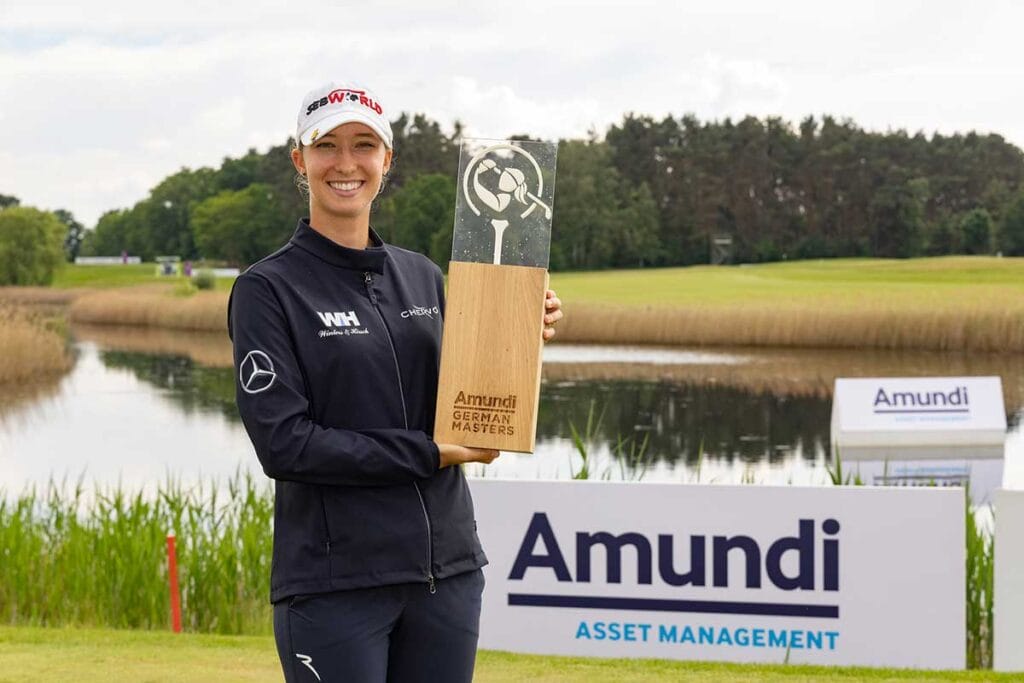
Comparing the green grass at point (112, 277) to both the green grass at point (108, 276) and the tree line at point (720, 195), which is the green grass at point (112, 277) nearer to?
the green grass at point (108, 276)

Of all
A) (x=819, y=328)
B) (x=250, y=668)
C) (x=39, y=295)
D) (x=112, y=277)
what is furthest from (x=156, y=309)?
(x=250, y=668)

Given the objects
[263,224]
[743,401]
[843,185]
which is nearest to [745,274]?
[843,185]

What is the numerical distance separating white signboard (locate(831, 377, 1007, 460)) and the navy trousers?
10706 millimetres

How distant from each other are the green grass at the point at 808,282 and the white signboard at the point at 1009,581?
26264mm

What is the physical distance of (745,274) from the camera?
165 feet

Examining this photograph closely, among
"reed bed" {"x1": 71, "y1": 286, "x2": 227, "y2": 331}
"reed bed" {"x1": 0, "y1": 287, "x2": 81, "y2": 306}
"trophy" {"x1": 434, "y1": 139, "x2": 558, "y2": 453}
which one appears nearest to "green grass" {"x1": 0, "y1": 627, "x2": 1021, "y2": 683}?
"trophy" {"x1": 434, "y1": 139, "x2": 558, "y2": 453}

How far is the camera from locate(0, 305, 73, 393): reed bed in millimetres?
23953

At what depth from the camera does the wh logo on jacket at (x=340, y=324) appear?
6.40 feet

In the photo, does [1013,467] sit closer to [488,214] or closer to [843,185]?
[488,214]

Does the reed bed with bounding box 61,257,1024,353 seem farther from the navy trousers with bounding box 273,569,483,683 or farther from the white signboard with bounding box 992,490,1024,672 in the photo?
the navy trousers with bounding box 273,569,483,683

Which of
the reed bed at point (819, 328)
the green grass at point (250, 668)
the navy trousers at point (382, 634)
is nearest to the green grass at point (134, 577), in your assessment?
the green grass at point (250, 668)

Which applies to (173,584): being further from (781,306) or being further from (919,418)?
(781,306)

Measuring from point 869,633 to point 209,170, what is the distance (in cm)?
7746

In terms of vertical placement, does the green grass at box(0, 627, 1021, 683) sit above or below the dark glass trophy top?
below
